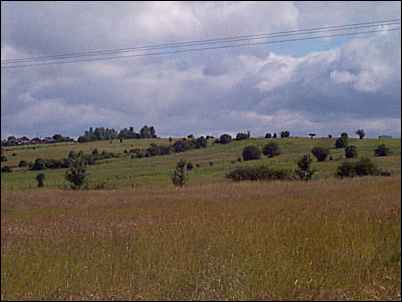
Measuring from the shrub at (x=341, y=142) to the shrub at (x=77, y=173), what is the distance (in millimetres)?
3243

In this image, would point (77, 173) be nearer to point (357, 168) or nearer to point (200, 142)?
point (200, 142)

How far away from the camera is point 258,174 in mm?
6969

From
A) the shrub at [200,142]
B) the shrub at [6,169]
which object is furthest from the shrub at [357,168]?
the shrub at [6,169]

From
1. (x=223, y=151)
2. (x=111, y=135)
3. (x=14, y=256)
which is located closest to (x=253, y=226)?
(x=223, y=151)

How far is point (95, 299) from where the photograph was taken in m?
4.91

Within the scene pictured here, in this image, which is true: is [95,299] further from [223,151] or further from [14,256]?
[223,151]

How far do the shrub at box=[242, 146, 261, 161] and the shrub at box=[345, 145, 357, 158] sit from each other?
129 cm

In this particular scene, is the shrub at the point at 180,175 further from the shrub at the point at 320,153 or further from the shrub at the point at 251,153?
the shrub at the point at 320,153

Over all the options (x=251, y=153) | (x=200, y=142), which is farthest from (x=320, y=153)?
(x=200, y=142)

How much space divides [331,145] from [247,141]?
3.82 ft

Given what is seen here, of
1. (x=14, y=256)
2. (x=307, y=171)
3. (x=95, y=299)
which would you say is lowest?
(x=95, y=299)

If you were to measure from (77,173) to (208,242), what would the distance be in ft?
Answer: 5.39

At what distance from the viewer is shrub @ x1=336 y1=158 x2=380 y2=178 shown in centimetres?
737

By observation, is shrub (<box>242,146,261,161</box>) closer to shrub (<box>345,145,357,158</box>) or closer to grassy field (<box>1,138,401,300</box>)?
grassy field (<box>1,138,401,300</box>)
